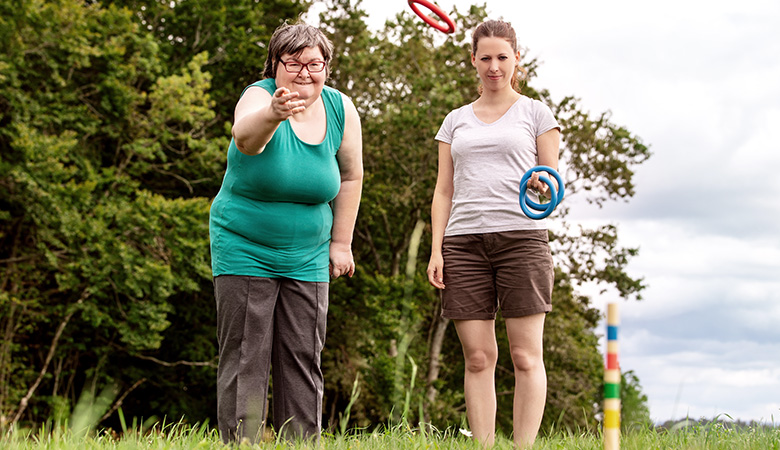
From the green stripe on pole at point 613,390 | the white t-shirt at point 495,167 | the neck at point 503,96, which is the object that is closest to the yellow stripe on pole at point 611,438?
the green stripe on pole at point 613,390

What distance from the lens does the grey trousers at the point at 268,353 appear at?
267 centimetres

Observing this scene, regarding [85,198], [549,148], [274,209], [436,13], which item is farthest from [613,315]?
[85,198]

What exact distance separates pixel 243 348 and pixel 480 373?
3.20 feet

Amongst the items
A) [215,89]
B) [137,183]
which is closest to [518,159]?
[137,183]

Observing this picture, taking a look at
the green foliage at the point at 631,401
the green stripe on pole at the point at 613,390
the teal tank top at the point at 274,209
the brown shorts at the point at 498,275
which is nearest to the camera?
the green stripe on pole at the point at 613,390

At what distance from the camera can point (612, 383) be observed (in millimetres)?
1573

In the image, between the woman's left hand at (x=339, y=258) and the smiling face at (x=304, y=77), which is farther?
the woman's left hand at (x=339, y=258)

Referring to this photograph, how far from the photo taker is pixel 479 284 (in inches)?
119

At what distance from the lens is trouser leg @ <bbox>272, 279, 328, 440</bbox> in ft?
9.04

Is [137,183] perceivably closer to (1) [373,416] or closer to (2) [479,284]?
(1) [373,416]

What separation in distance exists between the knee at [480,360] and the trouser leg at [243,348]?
2.75 feet

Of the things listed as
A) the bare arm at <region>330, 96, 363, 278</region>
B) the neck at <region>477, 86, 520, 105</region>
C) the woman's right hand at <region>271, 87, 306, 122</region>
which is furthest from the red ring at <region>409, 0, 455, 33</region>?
the woman's right hand at <region>271, 87, 306, 122</region>

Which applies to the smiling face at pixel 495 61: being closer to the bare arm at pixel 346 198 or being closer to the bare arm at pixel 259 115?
the bare arm at pixel 346 198

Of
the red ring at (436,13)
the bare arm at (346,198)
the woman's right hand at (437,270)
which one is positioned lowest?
the woman's right hand at (437,270)
